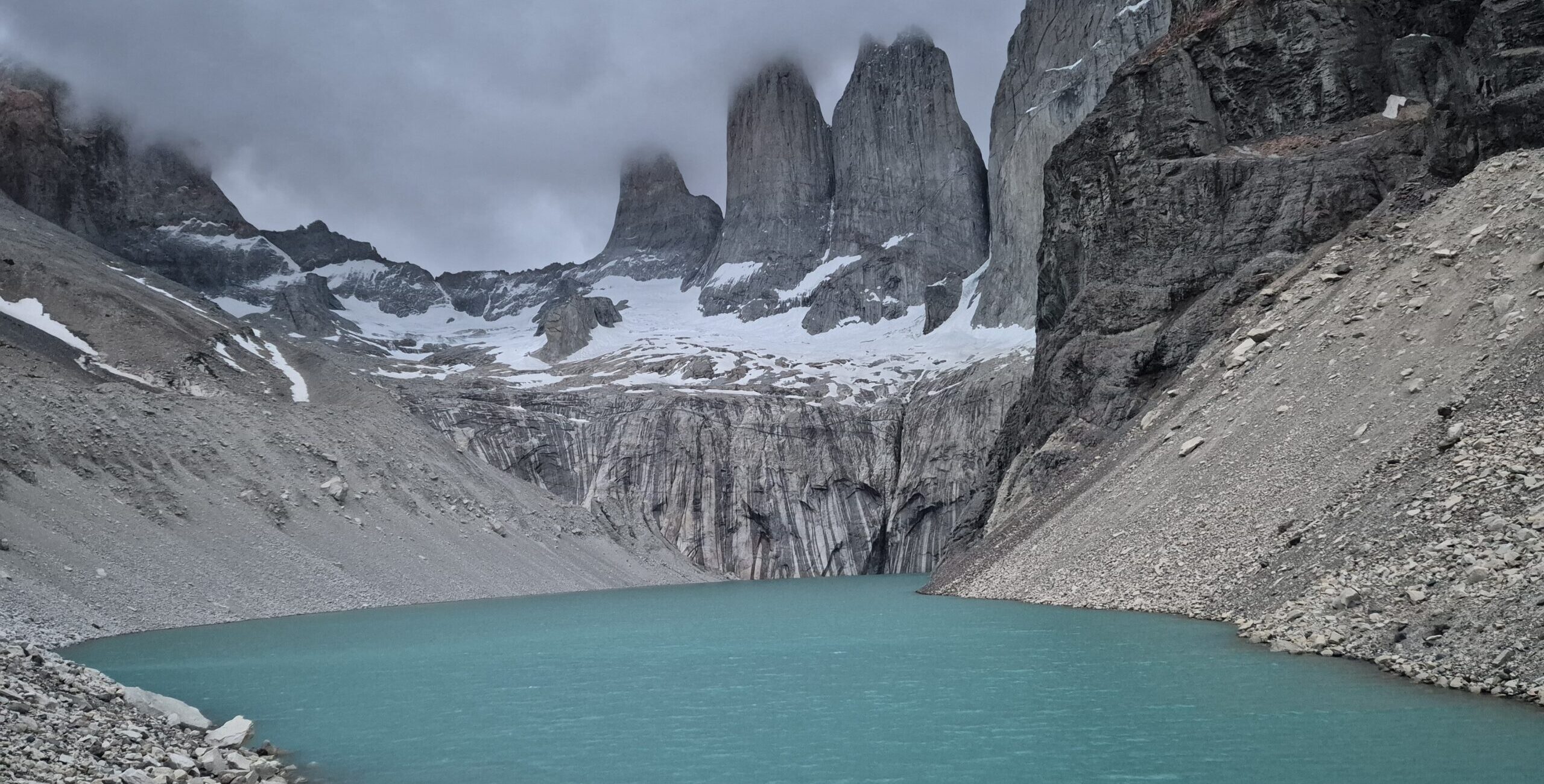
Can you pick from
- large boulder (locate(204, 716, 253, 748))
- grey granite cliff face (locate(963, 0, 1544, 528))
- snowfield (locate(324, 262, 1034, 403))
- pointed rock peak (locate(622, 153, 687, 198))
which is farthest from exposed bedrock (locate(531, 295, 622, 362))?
large boulder (locate(204, 716, 253, 748))

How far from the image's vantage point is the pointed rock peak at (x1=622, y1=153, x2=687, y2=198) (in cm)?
17950

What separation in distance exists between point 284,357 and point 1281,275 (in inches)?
2336

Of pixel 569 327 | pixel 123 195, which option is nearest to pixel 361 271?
pixel 123 195

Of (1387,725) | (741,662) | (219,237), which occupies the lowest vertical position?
(741,662)

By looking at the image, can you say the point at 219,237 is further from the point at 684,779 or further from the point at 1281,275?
the point at 684,779

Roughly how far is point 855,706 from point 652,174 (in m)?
170

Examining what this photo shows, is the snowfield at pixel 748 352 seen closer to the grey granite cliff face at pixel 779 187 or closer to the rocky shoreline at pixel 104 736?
the grey granite cliff face at pixel 779 187

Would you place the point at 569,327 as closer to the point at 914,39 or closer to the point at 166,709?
the point at 914,39

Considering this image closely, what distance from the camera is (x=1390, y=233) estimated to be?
35.7 meters

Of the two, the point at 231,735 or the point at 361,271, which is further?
the point at 361,271

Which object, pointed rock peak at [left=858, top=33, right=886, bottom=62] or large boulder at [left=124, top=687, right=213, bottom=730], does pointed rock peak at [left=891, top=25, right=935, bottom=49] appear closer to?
pointed rock peak at [left=858, top=33, right=886, bottom=62]

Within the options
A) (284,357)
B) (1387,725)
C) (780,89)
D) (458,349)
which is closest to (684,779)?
(1387,725)

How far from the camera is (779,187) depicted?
493ft

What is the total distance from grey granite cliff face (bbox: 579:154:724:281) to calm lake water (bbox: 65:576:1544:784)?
14349 cm
